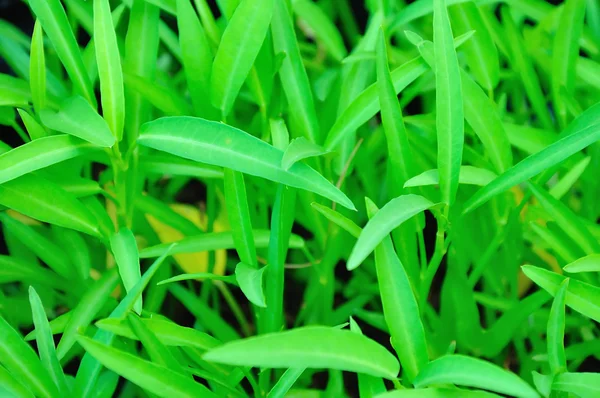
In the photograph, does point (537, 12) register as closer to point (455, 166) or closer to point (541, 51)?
point (541, 51)

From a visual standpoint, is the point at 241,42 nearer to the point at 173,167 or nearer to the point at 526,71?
the point at 173,167

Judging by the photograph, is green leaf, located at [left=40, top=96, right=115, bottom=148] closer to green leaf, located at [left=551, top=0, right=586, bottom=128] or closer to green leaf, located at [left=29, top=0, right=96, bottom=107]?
green leaf, located at [left=29, top=0, right=96, bottom=107]

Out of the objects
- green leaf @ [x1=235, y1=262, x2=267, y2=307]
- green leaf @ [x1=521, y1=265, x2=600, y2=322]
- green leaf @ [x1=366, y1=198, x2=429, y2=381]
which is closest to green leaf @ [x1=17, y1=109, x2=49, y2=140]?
green leaf @ [x1=235, y1=262, x2=267, y2=307]

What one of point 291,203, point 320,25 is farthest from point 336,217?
point 320,25

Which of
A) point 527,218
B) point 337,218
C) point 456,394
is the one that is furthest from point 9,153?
point 527,218

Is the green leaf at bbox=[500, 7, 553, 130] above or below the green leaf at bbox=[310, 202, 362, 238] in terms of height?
above
